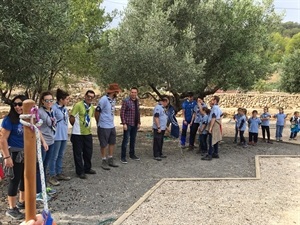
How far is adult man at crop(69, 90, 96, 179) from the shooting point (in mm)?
7156

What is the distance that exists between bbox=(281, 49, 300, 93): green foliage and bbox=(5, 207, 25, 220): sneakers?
24.4 metres

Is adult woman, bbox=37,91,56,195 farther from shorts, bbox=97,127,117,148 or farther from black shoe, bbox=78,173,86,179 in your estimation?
shorts, bbox=97,127,117,148

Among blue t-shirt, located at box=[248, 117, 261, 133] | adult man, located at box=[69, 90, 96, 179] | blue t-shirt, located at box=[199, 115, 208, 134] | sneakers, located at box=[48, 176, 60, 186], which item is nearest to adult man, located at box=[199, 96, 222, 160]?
blue t-shirt, located at box=[199, 115, 208, 134]

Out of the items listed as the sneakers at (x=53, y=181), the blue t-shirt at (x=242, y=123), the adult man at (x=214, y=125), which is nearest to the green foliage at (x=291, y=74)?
the blue t-shirt at (x=242, y=123)

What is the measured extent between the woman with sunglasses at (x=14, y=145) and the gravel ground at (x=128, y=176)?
250mm

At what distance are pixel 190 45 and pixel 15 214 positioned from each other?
7393 millimetres

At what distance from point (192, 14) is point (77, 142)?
6.18 metres

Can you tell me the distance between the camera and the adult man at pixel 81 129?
7156mm

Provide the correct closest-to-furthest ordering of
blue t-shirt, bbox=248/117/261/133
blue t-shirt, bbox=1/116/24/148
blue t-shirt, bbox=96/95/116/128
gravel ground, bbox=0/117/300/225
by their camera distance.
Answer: blue t-shirt, bbox=1/116/24/148 → gravel ground, bbox=0/117/300/225 → blue t-shirt, bbox=96/95/116/128 → blue t-shirt, bbox=248/117/261/133

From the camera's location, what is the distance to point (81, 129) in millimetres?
7188

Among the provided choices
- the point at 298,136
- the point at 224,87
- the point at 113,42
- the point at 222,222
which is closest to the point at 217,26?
the point at 224,87

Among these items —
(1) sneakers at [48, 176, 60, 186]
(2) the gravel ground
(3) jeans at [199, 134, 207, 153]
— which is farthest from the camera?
(3) jeans at [199, 134, 207, 153]

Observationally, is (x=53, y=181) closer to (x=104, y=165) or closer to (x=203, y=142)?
(x=104, y=165)

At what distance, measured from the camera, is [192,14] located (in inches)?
448
